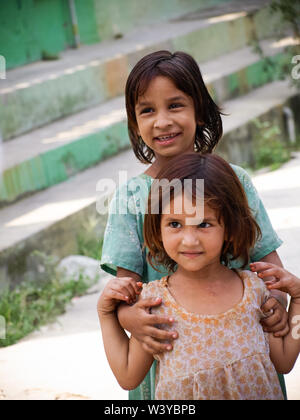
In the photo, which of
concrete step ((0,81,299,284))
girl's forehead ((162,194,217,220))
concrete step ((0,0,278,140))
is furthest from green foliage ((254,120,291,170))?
girl's forehead ((162,194,217,220))

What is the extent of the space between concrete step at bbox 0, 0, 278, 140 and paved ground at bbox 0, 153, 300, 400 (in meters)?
2.53

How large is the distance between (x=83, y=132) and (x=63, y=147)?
1.46 feet

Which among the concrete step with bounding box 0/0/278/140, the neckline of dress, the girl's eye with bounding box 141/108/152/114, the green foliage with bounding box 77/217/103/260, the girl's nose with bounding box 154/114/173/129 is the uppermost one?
the girl's eye with bounding box 141/108/152/114

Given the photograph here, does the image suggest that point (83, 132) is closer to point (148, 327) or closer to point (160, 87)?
point (160, 87)

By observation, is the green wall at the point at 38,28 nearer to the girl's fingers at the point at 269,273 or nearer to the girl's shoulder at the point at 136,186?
the girl's shoulder at the point at 136,186

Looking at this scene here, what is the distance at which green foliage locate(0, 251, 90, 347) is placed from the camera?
385 centimetres

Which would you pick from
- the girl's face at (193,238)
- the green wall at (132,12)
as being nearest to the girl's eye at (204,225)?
the girl's face at (193,238)

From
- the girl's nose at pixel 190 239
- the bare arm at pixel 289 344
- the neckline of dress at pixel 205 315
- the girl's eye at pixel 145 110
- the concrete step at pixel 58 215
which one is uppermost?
the girl's eye at pixel 145 110

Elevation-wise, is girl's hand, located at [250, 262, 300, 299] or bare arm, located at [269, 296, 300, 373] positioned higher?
girl's hand, located at [250, 262, 300, 299]

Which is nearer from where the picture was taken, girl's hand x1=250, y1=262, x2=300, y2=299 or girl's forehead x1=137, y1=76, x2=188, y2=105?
girl's hand x1=250, y1=262, x2=300, y2=299

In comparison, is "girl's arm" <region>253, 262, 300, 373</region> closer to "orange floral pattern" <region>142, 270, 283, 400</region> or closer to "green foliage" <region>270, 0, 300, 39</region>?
"orange floral pattern" <region>142, 270, 283, 400</region>

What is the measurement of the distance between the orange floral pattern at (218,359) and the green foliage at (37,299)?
224 centimetres

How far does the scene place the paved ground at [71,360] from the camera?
308cm

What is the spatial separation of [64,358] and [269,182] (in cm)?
278
